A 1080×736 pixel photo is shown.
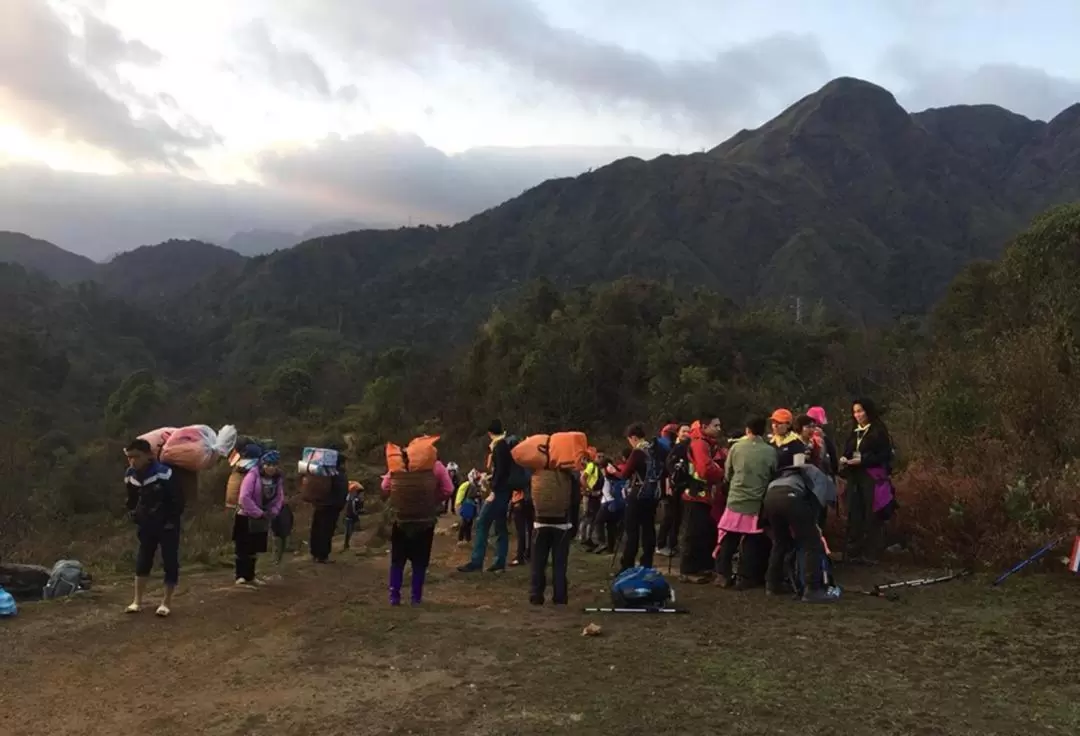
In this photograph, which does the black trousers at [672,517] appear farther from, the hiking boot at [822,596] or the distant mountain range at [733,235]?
the distant mountain range at [733,235]

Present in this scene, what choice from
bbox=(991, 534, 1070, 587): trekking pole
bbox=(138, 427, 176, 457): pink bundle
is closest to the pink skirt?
bbox=(991, 534, 1070, 587): trekking pole

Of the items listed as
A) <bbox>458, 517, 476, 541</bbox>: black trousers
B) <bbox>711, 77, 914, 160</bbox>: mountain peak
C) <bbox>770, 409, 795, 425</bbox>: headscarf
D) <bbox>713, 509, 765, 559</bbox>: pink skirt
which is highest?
<bbox>711, 77, 914, 160</bbox>: mountain peak

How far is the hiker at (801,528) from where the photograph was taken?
725cm

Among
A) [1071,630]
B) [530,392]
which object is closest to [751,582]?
[1071,630]

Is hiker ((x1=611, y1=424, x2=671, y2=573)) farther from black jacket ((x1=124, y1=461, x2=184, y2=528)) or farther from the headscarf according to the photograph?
black jacket ((x1=124, y1=461, x2=184, y2=528))

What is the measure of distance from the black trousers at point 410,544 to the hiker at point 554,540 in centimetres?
101

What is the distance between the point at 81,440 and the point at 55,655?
166 feet

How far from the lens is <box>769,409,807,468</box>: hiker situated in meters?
7.84

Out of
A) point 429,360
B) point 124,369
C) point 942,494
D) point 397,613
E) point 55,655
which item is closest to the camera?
point 55,655

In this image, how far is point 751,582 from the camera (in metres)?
8.05

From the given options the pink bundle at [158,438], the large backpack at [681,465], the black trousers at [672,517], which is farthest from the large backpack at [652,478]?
the pink bundle at [158,438]

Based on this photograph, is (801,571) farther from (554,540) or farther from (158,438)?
(158,438)

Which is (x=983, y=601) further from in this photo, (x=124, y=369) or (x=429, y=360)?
(x=124, y=369)

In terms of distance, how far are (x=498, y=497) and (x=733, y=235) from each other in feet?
400
